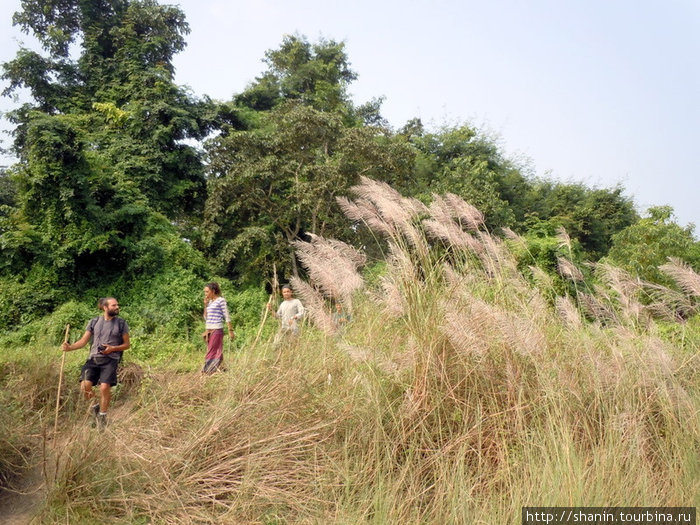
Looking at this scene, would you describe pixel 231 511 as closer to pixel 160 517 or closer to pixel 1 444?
pixel 160 517

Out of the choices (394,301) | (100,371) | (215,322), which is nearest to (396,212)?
(394,301)

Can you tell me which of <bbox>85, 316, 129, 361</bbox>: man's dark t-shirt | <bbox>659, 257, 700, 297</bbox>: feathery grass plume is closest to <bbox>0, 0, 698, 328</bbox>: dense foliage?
<bbox>85, 316, 129, 361</bbox>: man's dark t-shirt

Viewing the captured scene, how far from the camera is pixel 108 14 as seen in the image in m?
16.9

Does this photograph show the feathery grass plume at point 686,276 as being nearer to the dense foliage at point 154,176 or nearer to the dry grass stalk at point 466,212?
the dry grass stalk at point 466,212

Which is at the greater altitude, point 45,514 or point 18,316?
point 18,316

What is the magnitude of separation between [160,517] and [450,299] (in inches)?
84.8

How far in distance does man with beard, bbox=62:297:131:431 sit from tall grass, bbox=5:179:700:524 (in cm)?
154

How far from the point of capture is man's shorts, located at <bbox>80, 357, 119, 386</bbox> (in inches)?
200

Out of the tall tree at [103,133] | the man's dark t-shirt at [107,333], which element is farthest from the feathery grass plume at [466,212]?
the tall tree at [103,133]

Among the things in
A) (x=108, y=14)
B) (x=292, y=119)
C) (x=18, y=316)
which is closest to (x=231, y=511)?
(x=18, y=316)

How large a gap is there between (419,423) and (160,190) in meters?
14.0

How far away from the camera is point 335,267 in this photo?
3684 mm

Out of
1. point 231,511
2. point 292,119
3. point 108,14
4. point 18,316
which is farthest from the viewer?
point 108,14

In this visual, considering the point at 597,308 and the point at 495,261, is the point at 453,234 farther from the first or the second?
the point at 597,308
